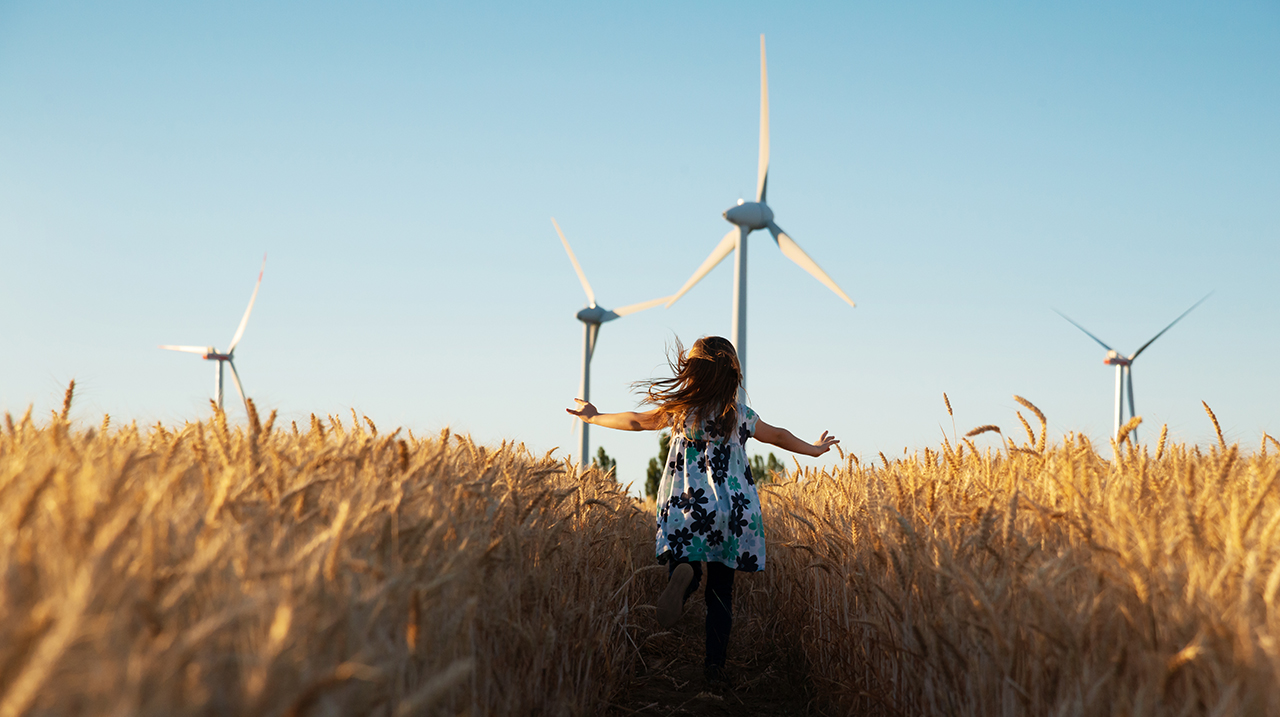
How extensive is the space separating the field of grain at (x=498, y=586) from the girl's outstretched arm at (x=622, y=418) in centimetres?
95

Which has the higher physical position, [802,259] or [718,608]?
[802,259]

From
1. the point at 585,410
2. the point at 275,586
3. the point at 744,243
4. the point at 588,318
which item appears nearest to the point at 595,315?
the point at 588,318

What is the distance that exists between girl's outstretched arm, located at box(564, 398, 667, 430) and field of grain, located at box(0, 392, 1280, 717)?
945mm

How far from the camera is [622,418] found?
6883 millimetres

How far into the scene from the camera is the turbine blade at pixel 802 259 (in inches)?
1047

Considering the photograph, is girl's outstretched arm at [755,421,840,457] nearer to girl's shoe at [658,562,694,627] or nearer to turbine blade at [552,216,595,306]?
girl's shoe at [658,562,694,627]

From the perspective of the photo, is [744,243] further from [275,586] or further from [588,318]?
[275,586]

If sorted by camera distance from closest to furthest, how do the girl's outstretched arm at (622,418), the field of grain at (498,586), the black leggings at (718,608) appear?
the field of grain at (498,586) → the black leggings at (718,608) → the girl's outstretched arm at (622,418)

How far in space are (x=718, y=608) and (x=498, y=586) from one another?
100 inches

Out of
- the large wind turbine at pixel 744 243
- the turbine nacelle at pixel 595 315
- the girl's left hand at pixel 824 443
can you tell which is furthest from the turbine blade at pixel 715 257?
the girl's left hand at pixel 824 443

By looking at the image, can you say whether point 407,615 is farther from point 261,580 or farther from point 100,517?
point 100,517

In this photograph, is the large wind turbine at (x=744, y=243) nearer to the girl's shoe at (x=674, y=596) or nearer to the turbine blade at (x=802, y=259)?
the turbine blade at (x=802, y=259)

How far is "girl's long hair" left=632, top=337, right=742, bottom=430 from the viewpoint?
641 centimetres

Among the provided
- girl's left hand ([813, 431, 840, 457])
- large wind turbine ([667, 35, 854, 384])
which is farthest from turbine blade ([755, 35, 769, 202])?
girl's left hand ([813, 431, 840, 457])
